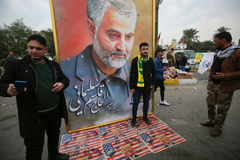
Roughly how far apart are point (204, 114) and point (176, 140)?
1.76 m

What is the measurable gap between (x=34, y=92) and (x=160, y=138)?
237 centimetres

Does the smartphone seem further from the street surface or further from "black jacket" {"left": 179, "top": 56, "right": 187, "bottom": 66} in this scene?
"black jacket" {"left": 179, "top": 56, "right": 187, "bottom": 66}

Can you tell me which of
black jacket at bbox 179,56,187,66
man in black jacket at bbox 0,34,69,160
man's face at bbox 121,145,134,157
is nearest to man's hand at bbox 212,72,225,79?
man's face at bbox 121,145,134,157

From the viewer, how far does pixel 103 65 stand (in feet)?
9.23

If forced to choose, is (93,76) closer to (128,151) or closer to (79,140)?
(79,140)

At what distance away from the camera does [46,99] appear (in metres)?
1.59

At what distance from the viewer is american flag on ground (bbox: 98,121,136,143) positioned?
2.50 metres

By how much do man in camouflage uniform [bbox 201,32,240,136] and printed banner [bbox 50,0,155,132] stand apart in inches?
58.0

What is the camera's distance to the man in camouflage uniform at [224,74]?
7.46 feet

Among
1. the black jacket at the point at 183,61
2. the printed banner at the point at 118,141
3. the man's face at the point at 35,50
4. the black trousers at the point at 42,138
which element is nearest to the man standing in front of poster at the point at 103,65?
the printed banner at the point at 118,141

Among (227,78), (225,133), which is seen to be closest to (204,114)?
(225,133)

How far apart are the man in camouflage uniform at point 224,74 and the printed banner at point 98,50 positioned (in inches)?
58.0

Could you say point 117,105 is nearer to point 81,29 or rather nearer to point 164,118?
point 164,118

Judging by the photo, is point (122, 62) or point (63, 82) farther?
point (122, 62)
